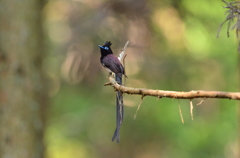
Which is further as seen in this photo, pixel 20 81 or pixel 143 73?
pixel 143 73

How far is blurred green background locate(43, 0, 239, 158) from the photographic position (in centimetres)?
877

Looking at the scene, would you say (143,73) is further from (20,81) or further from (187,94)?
(187,94)

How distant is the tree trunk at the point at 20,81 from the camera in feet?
19.7

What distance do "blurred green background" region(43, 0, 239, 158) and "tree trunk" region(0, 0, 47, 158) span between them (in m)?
2.52

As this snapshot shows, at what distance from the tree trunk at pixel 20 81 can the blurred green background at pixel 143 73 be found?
2.52 m

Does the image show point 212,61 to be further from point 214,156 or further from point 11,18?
point 11,18

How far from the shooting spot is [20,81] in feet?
19.9

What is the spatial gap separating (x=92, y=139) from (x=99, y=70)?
13.6 feet

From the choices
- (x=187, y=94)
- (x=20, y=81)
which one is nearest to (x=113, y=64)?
(x=187, y=94)

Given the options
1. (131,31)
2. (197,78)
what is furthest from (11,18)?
(197,78)

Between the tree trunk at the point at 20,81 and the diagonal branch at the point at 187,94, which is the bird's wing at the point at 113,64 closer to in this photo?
the diagonal branch at the point at 187,94

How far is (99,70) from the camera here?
A: 9.23 m

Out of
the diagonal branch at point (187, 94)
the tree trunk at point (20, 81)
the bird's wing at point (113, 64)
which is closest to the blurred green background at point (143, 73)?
the tree trunk at point (20, 81)

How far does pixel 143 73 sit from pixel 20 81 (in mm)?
4958
